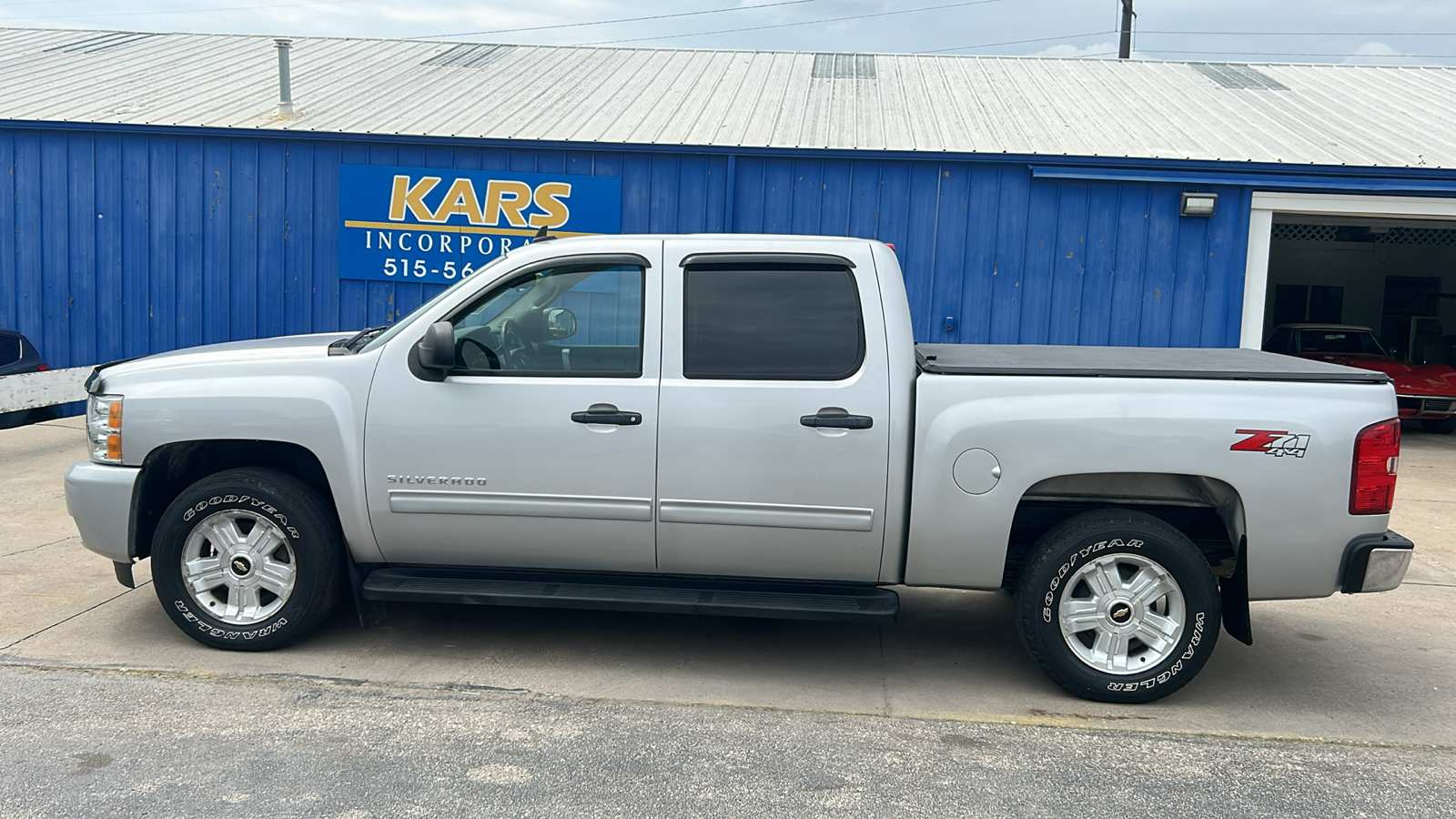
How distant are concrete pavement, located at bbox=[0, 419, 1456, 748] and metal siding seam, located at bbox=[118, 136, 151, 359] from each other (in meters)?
6.78

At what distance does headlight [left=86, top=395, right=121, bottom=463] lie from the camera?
4.93 m

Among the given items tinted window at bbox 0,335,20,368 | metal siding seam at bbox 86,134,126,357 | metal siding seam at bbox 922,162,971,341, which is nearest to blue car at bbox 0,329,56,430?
tinted window at bbox 0,335,20,368

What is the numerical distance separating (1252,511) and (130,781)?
419cm

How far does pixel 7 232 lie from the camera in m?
12.5

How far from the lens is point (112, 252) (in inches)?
488

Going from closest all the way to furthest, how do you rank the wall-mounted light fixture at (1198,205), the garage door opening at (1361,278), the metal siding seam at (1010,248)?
the wall-mounted light fixture at (1198,205) < the metal siding seam at (1010,248) < the garage door opening at (1361,278)

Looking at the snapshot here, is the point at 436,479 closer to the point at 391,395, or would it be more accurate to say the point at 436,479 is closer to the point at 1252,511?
the point at 391,395

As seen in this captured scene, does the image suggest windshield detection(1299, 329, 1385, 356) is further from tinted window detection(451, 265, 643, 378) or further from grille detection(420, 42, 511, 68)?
tinted window detection(451, 265, 643, 378)

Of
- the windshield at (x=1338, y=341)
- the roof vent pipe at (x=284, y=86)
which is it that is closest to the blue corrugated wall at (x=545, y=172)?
the roof vent pipe at (x=284, y=86)

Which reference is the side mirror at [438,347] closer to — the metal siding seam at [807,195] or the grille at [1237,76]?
the metal siding seam at [807,195]

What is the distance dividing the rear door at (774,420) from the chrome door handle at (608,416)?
12 centimetres

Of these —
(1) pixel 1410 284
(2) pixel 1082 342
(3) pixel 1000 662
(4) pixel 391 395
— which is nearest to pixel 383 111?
(2) pixel 1082 342

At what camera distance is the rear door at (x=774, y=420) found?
4.63 meters

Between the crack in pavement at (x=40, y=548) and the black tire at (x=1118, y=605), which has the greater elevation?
the black tire at (x=1118, y=605)
